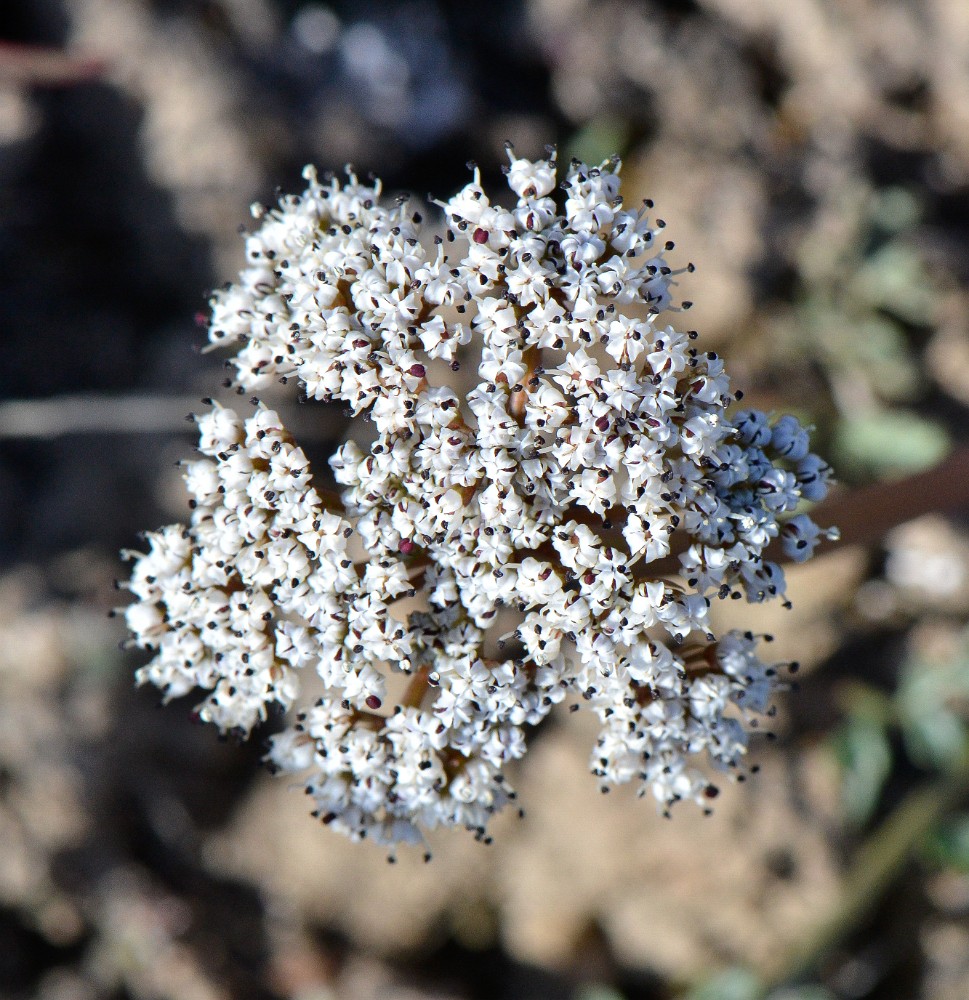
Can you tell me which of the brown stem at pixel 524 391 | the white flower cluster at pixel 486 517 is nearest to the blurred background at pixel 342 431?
the white flower cluster at pixel 486 517

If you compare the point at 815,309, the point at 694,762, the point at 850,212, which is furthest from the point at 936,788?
the point at 850,212

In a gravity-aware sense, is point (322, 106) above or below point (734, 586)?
above

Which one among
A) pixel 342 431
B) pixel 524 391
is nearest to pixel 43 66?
pixel 342 431

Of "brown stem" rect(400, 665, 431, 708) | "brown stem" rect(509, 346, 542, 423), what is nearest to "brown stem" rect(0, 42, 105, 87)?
"brown stem" rect(509, 346, 542, 423)

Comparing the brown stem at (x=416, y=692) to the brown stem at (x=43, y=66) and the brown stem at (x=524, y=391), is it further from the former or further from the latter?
the brown stem at (x=43, y=66)

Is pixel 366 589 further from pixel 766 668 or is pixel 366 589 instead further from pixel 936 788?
pixel 936 788

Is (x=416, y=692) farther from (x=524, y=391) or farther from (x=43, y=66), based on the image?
(x=43, y=66)
